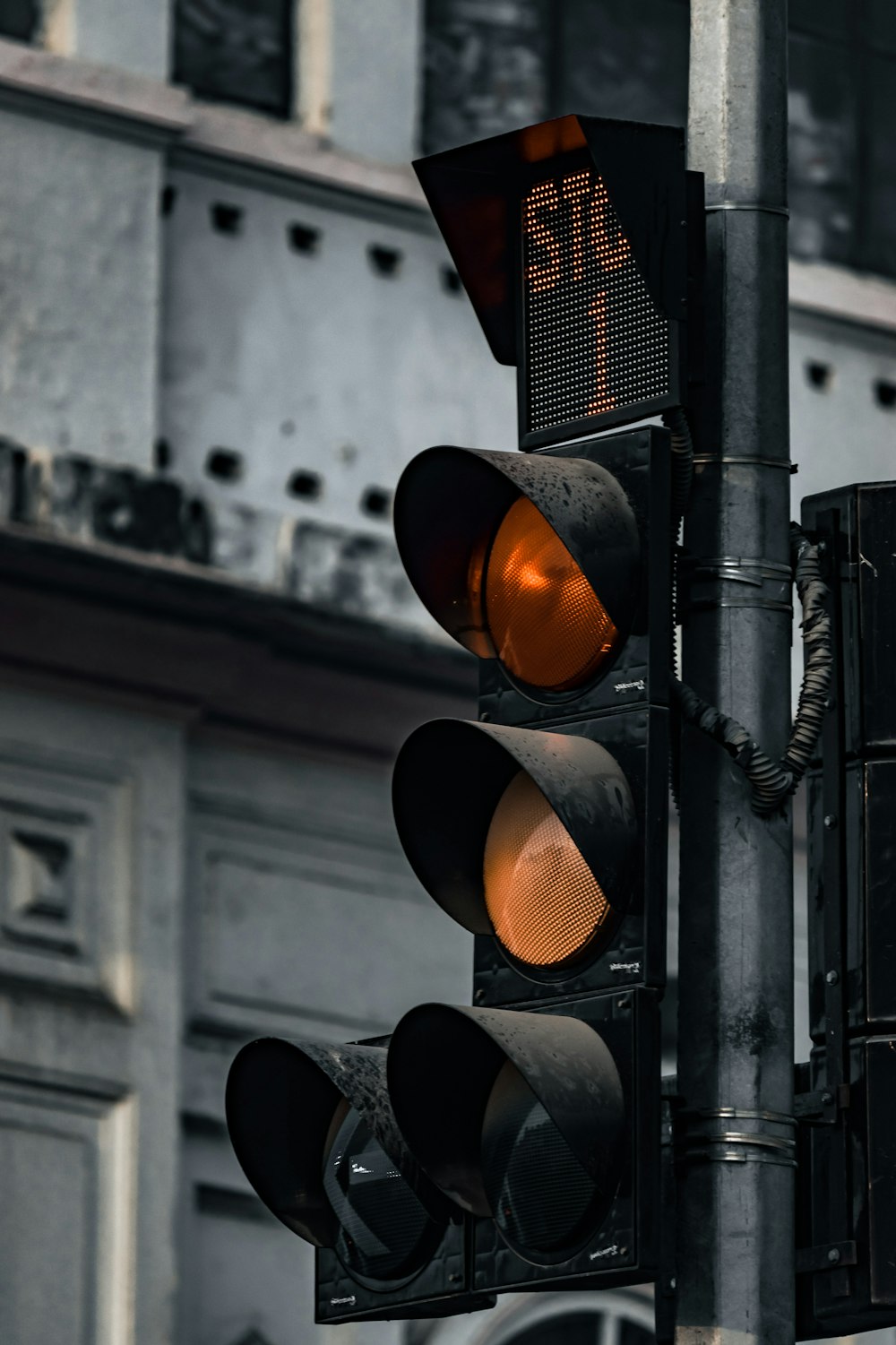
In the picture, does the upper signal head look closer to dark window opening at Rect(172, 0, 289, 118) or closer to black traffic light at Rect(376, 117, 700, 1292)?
black traffic light at Rect(376, 117, 700, 1292)

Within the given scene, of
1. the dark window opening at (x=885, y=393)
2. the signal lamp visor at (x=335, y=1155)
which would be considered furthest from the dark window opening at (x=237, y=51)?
the signal lamp visor at (x=335, y=1155)

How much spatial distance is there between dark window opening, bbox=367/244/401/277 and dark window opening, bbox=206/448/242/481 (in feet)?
3.40

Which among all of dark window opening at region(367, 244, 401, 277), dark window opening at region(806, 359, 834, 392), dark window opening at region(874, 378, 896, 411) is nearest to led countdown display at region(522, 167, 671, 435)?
dark window opening at region(367, 244, 401, 277)

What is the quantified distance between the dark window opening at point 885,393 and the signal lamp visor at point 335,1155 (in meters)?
9.14

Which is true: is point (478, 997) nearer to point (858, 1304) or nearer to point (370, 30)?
point (858, 1304)

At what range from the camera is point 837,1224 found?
4891mm

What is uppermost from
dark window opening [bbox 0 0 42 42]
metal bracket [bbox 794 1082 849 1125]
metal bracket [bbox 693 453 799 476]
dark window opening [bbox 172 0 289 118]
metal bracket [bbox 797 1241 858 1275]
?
dark window opening [bbox 172 0 289 118]

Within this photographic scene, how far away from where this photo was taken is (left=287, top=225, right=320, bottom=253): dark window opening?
1252cm

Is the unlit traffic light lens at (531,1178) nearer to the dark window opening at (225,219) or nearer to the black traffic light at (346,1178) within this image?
the black traffic light at (346,1178)

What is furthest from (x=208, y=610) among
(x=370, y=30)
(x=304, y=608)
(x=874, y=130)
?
(x=874, y=130)

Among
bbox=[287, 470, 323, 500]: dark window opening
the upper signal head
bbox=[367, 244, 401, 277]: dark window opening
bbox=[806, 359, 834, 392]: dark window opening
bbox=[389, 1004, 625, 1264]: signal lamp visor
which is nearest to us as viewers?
bbox=[389, 1004, 625, 1264]: signal lamp visor

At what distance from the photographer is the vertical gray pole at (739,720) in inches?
189

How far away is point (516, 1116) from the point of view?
4.75m

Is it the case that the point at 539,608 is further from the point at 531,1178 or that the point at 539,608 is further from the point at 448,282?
the point at 448,282
